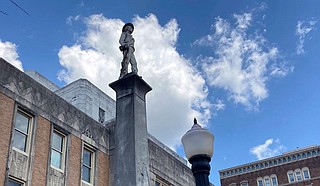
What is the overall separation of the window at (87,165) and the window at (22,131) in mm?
3849

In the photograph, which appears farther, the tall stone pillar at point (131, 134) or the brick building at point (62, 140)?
the brick building at point (62, 140)

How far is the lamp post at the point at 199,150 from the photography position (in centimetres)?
647

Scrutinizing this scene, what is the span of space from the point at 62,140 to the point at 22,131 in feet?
8.59

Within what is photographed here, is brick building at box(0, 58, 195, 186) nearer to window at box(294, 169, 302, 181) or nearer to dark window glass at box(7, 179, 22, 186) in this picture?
dark window glass at box(7, 179, 22, 186)

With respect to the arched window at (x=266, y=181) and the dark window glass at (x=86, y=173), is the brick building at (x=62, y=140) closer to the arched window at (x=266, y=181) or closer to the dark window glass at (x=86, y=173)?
the dark window glass at (x=86, y=173)

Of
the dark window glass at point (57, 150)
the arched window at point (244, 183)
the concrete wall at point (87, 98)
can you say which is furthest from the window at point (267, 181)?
the dark window glass at point (57, 150)

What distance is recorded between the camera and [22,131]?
17.4m

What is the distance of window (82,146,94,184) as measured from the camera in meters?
20.6

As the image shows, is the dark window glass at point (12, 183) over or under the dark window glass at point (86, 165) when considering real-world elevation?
under

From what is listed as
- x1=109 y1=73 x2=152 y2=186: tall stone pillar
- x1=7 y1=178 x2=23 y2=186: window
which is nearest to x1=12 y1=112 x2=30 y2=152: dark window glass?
x1=7 y1=178 x2=23 y2=186: window

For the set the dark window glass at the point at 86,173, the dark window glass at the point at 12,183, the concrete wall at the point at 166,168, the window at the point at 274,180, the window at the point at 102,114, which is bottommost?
the dark window glass at the point at 12,183

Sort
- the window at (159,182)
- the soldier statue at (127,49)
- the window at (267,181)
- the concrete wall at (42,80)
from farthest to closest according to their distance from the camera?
1. the window at (267,181)
2. the concrete wall at (42,80)
3. the window at (159,182)
4. the soldier statue at (127,49)

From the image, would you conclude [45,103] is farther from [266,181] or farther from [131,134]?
[266,181]

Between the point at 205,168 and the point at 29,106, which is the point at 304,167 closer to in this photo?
the point at 29,106
